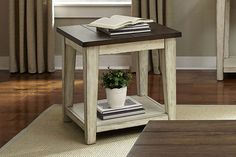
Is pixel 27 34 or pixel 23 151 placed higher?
pixel 27 34

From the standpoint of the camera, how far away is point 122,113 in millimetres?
3035

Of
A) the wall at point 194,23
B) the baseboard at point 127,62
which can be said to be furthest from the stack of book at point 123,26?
the baseboard at point 127,62

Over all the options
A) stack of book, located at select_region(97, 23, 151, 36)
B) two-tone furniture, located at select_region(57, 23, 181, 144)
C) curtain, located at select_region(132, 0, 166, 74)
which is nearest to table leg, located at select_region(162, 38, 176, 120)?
two-tone furniture, located at select_region(57, 23, 181, 144)

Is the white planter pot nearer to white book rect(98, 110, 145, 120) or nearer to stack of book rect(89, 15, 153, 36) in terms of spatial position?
white book rect(98, 110, 145, 120)

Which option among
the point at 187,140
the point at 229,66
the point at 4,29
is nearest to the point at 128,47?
the point at 187,140

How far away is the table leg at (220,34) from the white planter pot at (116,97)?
4.74 ft

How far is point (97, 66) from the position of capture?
2859 millimetres

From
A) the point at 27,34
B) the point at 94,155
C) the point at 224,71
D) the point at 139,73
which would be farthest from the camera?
the point at 27,34

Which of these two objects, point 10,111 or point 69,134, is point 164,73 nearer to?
point 69,134

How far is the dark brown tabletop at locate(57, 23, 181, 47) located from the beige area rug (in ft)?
A: 1.73

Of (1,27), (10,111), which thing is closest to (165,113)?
(10,111)

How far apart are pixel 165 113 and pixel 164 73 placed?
22cm

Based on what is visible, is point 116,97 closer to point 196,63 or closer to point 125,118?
point 125,118

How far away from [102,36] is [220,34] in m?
1.54
